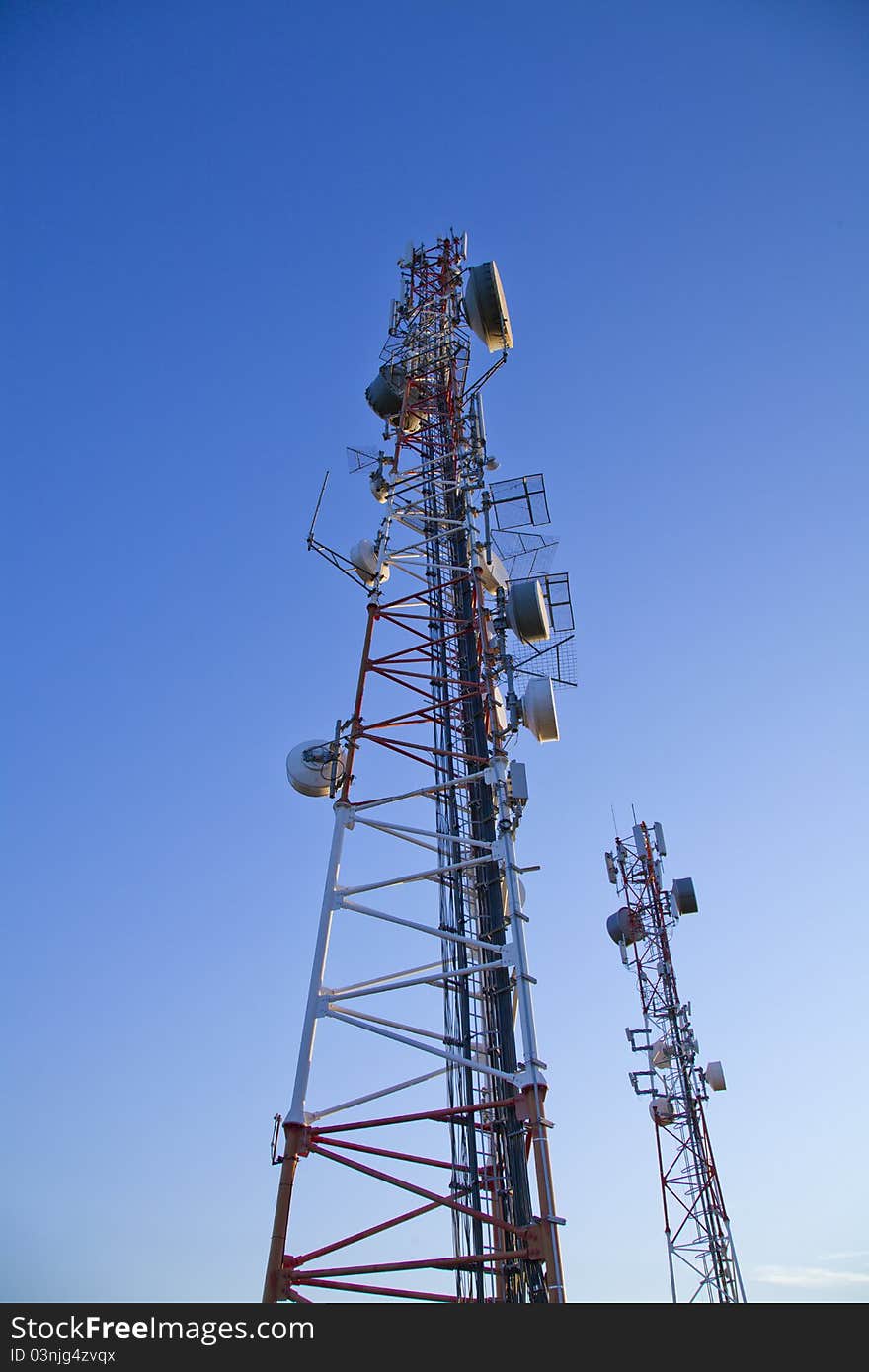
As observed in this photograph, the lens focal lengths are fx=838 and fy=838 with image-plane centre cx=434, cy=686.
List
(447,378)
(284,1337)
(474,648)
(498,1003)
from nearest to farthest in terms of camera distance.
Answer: (284,1337), (498,1003), (474,648), (447,378)

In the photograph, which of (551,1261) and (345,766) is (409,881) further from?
(551,1261)

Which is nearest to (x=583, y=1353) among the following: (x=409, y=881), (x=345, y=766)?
(x=409, y=881)

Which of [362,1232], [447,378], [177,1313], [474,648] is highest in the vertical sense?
[447,378]

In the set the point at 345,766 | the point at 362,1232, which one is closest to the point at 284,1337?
the point at 362,1232

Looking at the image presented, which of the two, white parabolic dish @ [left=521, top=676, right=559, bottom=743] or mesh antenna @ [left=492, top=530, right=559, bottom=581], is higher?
mesh antenna @ [left=492, top=530, right=559, bottom=581]

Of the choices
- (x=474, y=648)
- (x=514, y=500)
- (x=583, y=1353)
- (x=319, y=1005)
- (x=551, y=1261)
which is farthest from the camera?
(x=514, y=500)

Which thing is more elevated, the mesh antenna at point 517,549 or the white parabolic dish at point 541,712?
the mesh antenna at point 517,549

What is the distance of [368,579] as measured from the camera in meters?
16.6

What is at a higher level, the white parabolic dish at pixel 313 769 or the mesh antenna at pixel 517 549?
the mesh antenna at pixel 517 549

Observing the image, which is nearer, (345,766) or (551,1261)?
(551,1261)

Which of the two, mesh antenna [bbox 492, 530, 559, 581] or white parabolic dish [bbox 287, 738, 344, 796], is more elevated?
mesh antenna [bbox 492, 530, 559, 581]

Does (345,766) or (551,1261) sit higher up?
(345,766)

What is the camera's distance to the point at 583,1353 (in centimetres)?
554

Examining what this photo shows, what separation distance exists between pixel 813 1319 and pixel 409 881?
A: 6.83m
